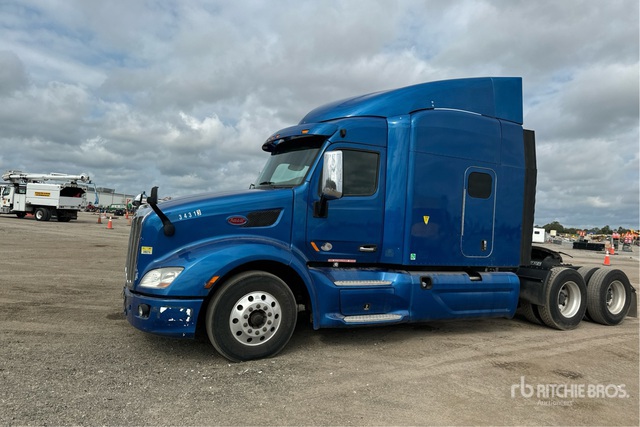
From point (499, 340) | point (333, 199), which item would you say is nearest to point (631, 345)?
point (499, 340)

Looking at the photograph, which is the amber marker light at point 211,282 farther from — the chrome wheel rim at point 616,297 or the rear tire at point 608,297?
the chrome wheel rim at point 616,297

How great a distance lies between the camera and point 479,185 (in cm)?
638

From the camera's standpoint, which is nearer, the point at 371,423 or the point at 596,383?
the point at 371,423

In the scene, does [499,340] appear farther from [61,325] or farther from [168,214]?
Answer: [61,325]

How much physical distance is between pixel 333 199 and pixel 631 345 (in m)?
4.79

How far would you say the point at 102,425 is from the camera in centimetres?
329

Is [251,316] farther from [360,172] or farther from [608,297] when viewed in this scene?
[608,297]

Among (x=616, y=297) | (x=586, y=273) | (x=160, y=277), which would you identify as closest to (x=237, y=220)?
(x=160, y=277)

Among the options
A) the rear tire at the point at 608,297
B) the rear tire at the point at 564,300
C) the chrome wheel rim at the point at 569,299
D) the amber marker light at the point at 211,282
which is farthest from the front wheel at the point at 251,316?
the rear tire at the point at 608,297

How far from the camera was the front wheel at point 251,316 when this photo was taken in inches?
185

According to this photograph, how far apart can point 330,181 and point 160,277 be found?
7.00 ft

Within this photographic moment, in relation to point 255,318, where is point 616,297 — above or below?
above

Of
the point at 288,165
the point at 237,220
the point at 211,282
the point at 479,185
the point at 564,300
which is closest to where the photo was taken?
the point at 211,282

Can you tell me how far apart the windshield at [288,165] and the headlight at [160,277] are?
172 centimetres
